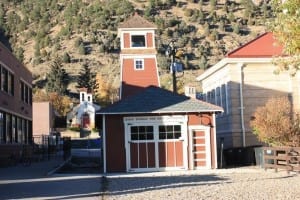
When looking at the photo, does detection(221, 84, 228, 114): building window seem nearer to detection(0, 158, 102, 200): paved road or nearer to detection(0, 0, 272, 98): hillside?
detection(0, 158, 102, 200): paved road

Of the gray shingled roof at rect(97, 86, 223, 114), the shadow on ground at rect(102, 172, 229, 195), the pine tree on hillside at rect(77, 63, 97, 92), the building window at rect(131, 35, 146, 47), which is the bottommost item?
the shadow on ground at rect(102, 172, 229, 195)

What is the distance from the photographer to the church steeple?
3578 centimetres

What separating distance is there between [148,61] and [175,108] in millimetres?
8936

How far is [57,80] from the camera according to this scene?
12244 centimetres

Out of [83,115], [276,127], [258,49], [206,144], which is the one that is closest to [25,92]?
[258,49]

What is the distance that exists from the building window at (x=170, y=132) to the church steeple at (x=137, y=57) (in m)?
7.63

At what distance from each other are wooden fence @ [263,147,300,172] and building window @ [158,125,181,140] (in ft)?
14.6

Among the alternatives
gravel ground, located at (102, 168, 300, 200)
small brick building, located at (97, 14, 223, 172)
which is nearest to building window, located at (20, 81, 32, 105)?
small brick building, located at (97, 14, 223, 172)

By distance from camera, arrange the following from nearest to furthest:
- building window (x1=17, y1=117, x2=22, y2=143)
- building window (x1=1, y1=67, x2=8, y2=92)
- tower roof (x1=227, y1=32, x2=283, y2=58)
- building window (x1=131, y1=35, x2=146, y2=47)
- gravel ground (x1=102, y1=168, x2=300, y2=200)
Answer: gravel ground (x1=102, y1=168, x2=300, y2=200) < tower roof (x1=227, y1=32, x2=283, y2=58) < building window (x1=1, y1=67, x2=8, y2=92) < building window (x1=131, y1=35, x2=146, y2=47) < building window (x1=17, y1=117, x2=22, y2=143)

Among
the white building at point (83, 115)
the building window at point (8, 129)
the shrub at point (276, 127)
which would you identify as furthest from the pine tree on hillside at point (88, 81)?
the shrub at point (276, 127)

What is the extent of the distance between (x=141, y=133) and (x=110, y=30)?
133 metres

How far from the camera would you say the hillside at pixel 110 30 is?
441 feet

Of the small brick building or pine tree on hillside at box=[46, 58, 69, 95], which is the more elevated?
pine tree on hillside at box=[46, 58, 69, 95]

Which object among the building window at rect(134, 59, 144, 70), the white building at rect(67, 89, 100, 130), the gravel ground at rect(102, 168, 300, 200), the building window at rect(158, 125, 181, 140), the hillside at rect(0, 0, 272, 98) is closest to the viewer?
the gravel ground at rect(102, 168, 300, 200)
